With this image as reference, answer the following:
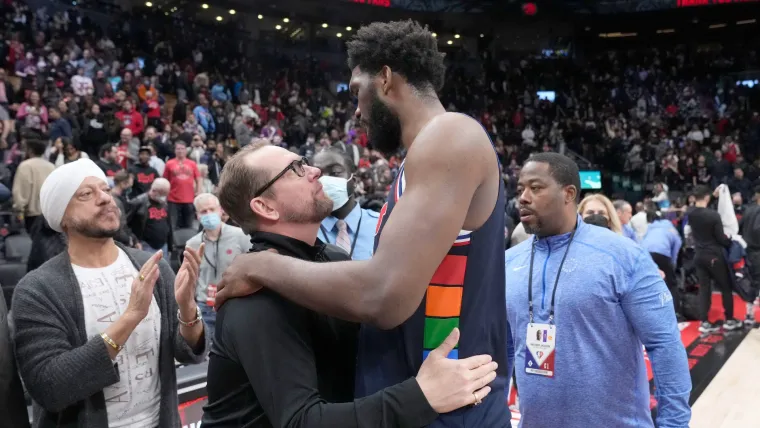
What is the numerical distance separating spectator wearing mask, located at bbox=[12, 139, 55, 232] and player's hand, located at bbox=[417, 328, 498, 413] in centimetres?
586

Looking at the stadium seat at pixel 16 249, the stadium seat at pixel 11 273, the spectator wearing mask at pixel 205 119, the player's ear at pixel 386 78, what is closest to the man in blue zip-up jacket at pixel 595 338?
the player's ear at pixel 386 78

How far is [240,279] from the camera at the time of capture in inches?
53.2

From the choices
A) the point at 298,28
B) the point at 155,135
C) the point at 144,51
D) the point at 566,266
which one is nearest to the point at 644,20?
the point at 298,28

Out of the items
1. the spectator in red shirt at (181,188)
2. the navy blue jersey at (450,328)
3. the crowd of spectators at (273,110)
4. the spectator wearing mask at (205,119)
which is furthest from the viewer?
the spectator wearing mask at (205,119)

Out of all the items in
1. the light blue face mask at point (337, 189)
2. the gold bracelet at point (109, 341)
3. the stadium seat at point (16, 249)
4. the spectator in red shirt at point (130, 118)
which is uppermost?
the spectator in red shirt at point (130, 118)

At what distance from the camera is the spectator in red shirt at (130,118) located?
10.3 meters

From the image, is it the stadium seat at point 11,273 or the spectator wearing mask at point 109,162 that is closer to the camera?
the stadium seat at point 11,273

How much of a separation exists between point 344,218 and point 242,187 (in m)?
2.17

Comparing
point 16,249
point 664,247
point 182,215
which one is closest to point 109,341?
point 16,249

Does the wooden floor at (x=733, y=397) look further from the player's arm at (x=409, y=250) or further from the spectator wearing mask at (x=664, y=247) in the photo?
the player's arm at (x=409, y=250)

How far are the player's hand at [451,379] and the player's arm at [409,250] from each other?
122 mm


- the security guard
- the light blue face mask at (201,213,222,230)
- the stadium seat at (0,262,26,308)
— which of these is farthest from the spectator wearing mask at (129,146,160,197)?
the security guard

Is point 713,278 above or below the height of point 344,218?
below

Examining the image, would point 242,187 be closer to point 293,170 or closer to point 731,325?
point 293,170
